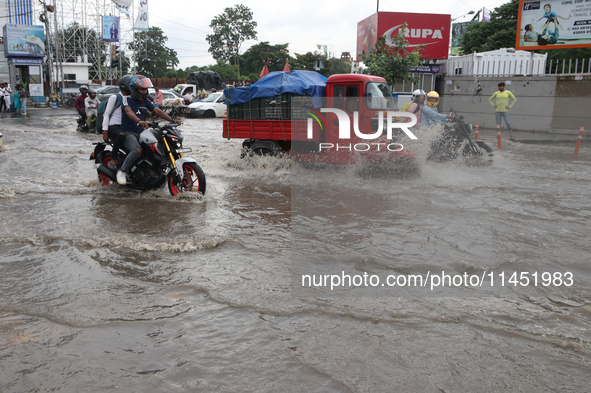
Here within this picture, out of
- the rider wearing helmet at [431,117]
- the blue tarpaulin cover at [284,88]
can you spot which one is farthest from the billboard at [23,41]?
the rider wearing helmet at [431,117]

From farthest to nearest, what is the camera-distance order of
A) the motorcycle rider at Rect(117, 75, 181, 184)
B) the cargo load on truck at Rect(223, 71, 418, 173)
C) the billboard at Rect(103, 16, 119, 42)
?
the billboard at Rect(103, 16, 119, 42) < the cargo load on truck at Rect(223, 71, 418, 173) < the motorcycle rider at Rect(117, 75, 181, 184)

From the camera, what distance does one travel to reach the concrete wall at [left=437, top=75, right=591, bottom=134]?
1695cm

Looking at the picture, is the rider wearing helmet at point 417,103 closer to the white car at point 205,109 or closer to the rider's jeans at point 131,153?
the rider's jeans at point 131,153

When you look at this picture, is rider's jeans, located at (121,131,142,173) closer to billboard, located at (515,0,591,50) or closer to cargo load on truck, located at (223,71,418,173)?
cargo load on truck, located at (223,71,418,173)

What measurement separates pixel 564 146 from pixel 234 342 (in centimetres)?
1419

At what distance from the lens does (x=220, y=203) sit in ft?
22.5

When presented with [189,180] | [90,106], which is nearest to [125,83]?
[189,180]

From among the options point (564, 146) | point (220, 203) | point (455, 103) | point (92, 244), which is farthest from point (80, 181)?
point (455, 103)

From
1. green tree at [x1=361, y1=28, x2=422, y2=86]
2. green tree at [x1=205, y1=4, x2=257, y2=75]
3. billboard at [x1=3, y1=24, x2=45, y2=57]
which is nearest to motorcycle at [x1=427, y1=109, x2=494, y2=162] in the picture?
green tree at [x1=361, y1=28, x2=422, y2=86]

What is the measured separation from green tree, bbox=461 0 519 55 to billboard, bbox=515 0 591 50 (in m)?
17.4

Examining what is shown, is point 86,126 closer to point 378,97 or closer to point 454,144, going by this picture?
point 378,97

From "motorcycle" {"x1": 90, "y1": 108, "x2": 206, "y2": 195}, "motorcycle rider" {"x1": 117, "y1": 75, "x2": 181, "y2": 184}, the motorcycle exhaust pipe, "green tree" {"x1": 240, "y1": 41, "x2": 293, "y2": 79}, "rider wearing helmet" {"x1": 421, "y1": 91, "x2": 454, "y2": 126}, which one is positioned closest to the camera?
"motorcycle" {"x1": 90, "y1": 108, "x2": 206, "y2": 195}

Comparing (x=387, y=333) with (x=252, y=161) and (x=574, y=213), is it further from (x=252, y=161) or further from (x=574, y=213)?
(x=252, y=161)

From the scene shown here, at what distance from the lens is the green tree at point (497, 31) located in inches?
1390
